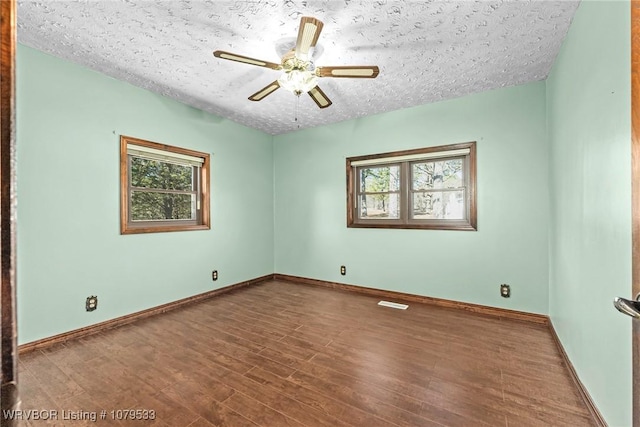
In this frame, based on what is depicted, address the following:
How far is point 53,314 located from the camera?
2432 mm

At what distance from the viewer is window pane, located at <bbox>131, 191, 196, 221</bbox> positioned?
3168 millimetres

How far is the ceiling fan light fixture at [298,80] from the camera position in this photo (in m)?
2.12

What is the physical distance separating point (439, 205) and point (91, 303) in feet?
12.9

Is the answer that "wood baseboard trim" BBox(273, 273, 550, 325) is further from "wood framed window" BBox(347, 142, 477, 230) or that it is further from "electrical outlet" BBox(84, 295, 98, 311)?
"electrical outlet" BBox(84, 295, 98, 311)

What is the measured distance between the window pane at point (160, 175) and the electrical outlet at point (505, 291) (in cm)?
400

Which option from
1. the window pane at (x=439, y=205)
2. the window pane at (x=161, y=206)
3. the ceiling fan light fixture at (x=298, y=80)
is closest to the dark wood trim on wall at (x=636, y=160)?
the ceiling fan light fixture at (x=298, y=80)

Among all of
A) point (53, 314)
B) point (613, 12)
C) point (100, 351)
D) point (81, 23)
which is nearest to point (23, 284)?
point (53, 314)

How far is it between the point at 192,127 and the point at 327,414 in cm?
347

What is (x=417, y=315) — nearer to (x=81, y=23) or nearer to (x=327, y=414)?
(x=327, y=414)

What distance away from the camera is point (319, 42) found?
7.30 ft

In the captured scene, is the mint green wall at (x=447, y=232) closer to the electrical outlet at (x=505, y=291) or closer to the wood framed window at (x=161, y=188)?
the electrical outlet at (x=505, y=291)

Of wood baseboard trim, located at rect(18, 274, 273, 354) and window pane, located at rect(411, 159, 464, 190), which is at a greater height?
window pane, located at rect(411, 159, 464, 190)

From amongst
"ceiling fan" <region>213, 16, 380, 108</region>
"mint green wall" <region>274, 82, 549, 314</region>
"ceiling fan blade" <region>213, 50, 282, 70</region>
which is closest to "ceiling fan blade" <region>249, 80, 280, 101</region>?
"ceiling fan" <region>213, 16, 380, 108</region>

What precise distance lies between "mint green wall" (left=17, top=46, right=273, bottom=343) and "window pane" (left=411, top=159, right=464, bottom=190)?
2.80 metres
